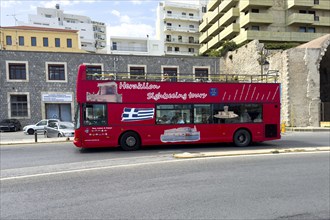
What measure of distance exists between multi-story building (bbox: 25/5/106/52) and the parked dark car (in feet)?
165

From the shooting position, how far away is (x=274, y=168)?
7988 mm

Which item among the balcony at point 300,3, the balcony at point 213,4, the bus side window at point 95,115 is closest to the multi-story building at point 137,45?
the balcony at point 213,4

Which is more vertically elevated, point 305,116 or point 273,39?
point 273,39

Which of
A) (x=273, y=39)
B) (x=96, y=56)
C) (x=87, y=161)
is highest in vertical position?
(x=273, y=39)

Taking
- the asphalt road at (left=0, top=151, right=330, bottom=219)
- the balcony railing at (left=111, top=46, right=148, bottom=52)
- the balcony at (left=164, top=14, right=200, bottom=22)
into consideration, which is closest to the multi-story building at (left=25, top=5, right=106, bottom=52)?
the balcony railing at (left=111, top=46, right=148, bottom=52)

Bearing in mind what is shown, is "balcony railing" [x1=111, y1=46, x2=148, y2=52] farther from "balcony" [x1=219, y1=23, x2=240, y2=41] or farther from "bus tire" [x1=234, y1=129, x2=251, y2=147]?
"bus tire" [x1=234, y1=129, x2=251, y2=147]

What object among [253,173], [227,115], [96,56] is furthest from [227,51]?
[253,173]

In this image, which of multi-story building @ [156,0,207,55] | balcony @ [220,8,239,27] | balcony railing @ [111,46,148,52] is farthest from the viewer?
multi-story building @ [156,0,207,55]

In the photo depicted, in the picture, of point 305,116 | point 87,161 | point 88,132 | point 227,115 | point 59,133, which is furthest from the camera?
point 305,116

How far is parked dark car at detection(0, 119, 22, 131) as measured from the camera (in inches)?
1174

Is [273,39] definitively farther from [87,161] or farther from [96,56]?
[87,161]

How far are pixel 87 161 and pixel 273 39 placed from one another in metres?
49.6

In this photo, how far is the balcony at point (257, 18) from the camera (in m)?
50.3

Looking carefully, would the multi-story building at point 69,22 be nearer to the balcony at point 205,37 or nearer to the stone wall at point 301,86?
the balcony at point 205,37
